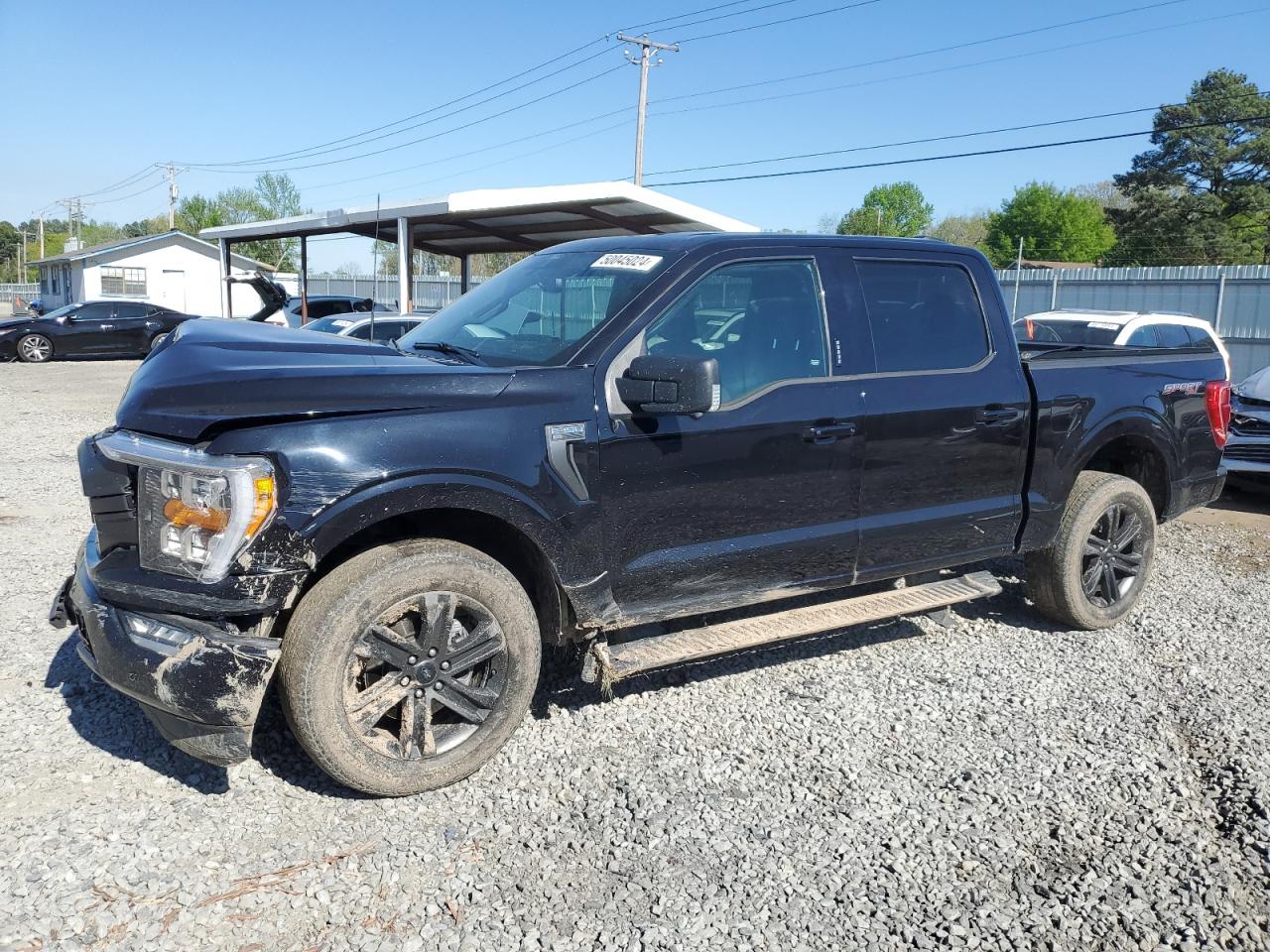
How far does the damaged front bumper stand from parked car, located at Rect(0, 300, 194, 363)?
21.4 metres

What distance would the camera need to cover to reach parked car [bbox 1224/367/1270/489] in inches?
350

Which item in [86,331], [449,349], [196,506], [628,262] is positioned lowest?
[86,331]

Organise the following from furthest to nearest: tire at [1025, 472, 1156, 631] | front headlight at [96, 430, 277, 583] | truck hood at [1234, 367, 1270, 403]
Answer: truck hood at [1234, 367, 1270, 403] → tire at [1025, 472, 1156, 631] → front headlight at [96, 430, 277, 583]

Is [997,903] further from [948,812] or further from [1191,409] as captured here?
[1191,409]

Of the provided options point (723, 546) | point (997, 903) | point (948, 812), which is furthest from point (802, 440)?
point (997, 903)

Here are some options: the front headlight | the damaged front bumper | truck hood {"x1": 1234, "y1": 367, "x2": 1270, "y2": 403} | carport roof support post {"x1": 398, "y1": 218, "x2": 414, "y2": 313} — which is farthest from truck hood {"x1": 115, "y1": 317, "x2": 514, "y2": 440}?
carport roof support post {"x1": 398, "y1": 218, "x2": 414, "y2": 313}

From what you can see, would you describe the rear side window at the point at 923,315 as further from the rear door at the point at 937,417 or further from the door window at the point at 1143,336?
the door window at the point at 1143,336

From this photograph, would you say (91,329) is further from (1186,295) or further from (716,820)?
(716,820)

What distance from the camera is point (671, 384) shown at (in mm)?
3504

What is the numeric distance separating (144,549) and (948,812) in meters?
2.82

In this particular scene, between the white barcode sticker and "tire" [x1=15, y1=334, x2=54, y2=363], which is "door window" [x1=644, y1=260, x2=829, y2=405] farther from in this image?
"tire" [x1=15, y1=334, x2=54, y2=363]

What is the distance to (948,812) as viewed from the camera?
352cm

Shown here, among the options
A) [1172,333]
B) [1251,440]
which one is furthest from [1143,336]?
[1251,440]

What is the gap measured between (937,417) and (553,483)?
188cm
